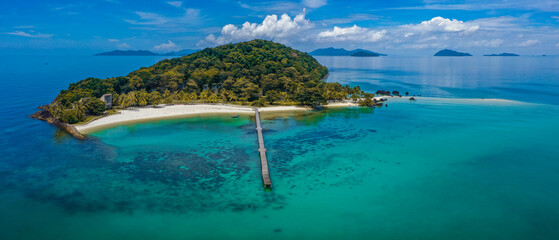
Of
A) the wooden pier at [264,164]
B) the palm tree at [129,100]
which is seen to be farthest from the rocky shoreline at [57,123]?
the wooden pier at [264,164]

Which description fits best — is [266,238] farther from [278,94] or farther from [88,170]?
[278,94]

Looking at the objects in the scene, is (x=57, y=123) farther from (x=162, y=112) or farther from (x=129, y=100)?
(x=162, y=112)

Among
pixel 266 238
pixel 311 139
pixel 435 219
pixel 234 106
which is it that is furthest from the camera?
pixel 234 106

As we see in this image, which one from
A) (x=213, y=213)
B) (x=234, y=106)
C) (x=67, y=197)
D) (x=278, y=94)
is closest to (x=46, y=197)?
(x=67, y=197)

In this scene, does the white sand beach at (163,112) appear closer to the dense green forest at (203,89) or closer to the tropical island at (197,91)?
the tropical island at (197,91)

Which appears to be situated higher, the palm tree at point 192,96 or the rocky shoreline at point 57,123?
the palm tree at point 192,96

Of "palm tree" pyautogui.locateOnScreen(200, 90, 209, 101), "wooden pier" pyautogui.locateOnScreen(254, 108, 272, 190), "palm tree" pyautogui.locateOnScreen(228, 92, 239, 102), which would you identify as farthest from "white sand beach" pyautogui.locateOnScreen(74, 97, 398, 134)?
"wooden pier" pyautogui.locateOnScreen(254, 108, 272, 190)
